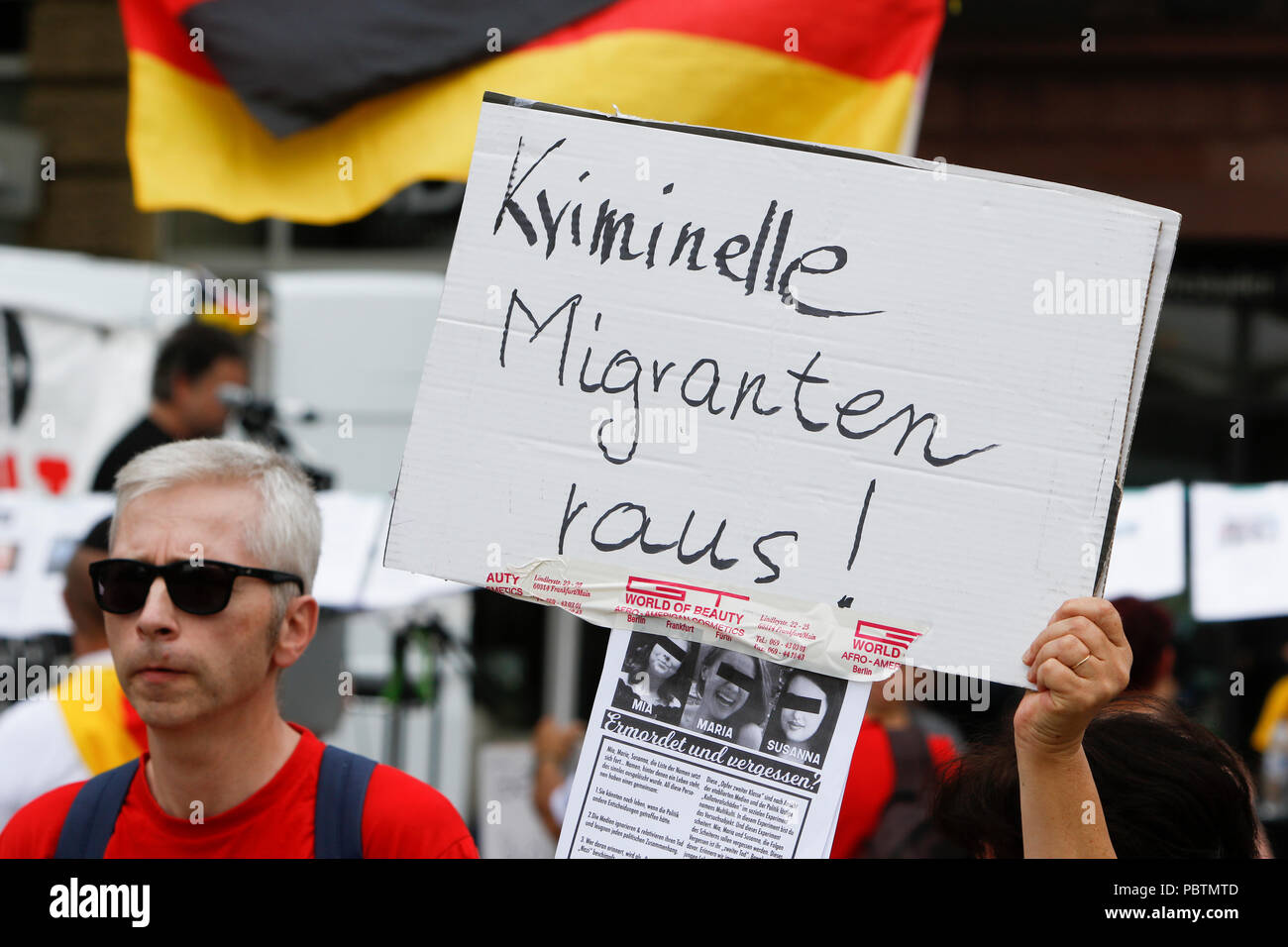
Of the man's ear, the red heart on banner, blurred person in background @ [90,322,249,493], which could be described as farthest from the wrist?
the red heart on banner

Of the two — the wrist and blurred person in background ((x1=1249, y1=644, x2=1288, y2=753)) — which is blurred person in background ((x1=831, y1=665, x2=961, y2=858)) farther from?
blurred person in background ((x1=1249, y1=644, x2=1288, y2=753))

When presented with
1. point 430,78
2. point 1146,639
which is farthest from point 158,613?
point 1146,639

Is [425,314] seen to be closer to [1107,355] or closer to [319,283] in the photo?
[319,283]

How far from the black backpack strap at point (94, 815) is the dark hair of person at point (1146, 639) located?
2.30m

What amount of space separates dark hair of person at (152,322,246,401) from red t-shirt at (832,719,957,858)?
102 inches

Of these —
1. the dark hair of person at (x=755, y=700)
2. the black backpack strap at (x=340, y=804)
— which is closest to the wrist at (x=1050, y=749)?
the dark hair of person at (x=755, y=700)

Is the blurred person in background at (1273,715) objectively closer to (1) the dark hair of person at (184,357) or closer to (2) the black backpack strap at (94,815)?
(1) the dark hair of person at (184,357)

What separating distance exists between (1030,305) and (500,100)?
69cm

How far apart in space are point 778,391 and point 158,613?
0.84m

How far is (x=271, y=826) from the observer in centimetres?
175

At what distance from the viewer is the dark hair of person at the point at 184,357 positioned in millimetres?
4527

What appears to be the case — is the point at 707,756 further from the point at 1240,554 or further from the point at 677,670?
the point at 1240,554

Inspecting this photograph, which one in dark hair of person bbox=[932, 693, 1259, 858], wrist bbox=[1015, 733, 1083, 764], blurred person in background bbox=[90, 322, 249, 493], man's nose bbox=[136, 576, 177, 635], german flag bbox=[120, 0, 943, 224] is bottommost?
dark hair of person bbox=[932, 693, 1259, 858]

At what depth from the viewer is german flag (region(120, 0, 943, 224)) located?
11.3ft
